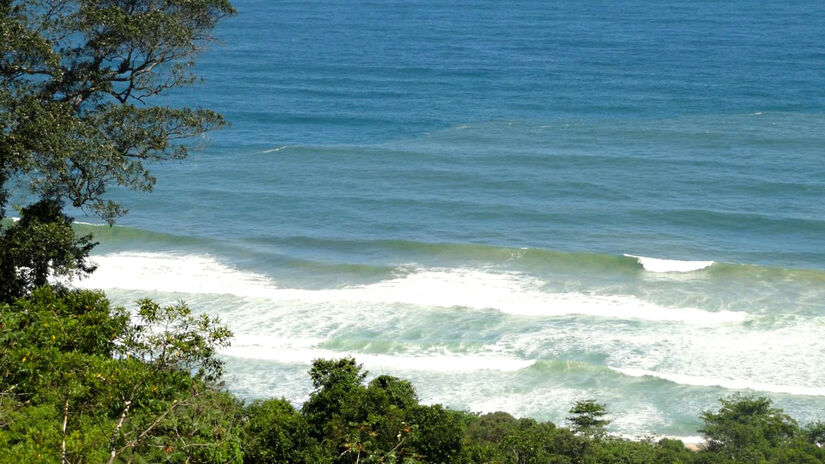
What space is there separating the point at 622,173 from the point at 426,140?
11879 mm

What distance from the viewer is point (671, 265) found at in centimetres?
3600

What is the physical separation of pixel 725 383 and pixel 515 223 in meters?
16.0

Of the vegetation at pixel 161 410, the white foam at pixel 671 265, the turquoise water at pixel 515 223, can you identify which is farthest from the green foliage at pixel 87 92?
the white foam at pixel 671 265

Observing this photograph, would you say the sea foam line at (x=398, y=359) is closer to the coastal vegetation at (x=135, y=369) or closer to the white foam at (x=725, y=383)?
the white foam at (x=725, y=383)

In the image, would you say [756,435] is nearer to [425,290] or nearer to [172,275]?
[425,290]

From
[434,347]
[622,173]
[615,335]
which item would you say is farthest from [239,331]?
[622,173]

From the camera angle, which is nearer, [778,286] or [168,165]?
[778,286]

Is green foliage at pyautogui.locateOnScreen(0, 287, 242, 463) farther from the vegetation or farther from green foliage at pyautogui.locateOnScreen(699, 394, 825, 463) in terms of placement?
green foliage at pyautogui.locateOnScreen(699, 394, 825, 463)

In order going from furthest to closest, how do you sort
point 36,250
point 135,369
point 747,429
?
1. point 747,429
2. point 36,250
3. point 135,369

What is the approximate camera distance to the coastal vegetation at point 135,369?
43.4 ft

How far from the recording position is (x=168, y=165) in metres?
52.0

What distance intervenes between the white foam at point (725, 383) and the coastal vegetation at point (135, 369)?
148 cm

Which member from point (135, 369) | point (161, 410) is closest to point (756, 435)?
point (161, 410)

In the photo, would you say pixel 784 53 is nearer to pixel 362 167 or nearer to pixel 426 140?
pixel 426 140
